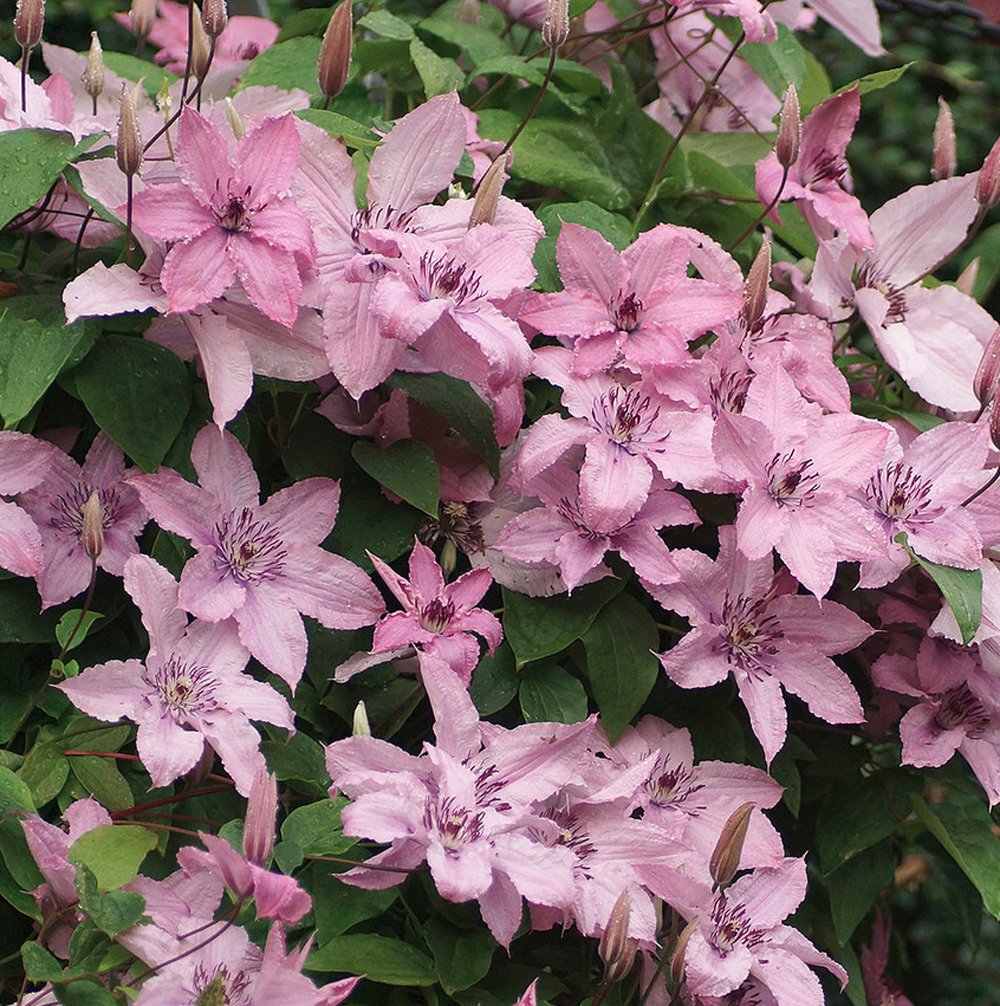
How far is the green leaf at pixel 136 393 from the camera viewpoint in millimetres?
727

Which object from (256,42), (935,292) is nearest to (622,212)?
(935,292)

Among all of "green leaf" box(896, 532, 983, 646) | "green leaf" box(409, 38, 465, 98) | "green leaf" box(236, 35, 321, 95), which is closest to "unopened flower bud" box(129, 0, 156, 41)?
"green leaf" box(236, 35, 321, 95)

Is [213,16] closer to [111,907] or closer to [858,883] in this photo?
[111,907]

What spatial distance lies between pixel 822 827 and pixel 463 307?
1.35ft

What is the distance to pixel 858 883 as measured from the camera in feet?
2.89

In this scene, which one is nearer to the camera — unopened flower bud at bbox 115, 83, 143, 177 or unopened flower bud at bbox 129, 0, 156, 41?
unopened flower bud at bbox 115, 83, 143, 177

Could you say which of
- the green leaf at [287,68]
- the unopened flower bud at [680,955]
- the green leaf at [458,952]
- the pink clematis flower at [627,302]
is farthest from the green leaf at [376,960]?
the green leaf at [287,68]

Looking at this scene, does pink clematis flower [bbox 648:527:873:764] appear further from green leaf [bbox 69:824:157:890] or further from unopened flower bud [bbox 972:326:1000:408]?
green leaf [bbox 69:824:157:890]

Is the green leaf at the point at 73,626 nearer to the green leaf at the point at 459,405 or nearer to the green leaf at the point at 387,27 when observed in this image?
the green leaf at the point at 459,405

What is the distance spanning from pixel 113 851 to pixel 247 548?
17cm

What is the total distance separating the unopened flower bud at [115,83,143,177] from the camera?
2.22 ft

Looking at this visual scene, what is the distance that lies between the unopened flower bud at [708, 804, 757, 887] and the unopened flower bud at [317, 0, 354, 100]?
0.45m

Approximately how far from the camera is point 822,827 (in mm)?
884

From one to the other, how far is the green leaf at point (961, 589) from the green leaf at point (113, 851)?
431 mm
